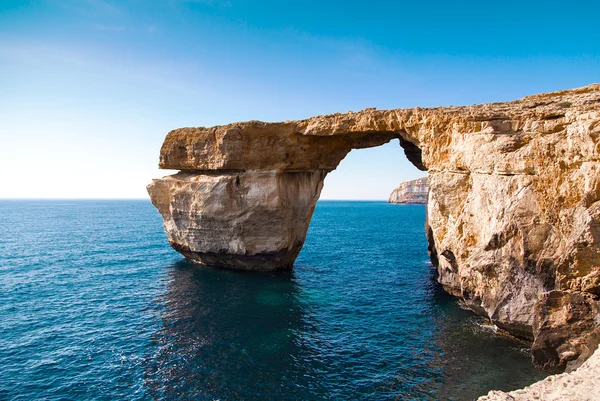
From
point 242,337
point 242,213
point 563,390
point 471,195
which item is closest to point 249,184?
point 242,213

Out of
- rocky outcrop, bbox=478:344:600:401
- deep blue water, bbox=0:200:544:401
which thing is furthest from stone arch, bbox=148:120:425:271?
rocky outcrop, bbox=478:344:600:401

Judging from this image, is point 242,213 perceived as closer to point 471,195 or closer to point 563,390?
point 471,195

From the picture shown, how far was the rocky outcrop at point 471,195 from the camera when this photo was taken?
51.8 ft

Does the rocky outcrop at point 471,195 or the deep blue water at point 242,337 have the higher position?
the rocky outcrop at point 471,195

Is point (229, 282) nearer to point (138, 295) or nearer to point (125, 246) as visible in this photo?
point (138, 295)

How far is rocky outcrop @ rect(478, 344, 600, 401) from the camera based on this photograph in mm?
11234

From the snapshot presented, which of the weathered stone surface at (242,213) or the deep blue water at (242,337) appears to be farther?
the weathered stone surface at (242,213)

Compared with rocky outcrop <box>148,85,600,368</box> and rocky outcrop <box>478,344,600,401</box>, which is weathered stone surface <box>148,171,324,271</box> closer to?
rocky outcrop <box>148,85,600,368</box>

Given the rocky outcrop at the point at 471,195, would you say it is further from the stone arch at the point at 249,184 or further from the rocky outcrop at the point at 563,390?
the rocky outcrop at the point at 563,390

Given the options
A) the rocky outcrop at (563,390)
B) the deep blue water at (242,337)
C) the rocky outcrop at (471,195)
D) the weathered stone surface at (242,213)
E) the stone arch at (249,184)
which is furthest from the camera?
the weathered stone surface at (242,213)

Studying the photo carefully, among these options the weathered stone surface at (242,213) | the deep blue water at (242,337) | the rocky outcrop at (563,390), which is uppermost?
the weathered stone surface at (242,213)

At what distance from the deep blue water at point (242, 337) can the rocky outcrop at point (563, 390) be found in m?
2.83

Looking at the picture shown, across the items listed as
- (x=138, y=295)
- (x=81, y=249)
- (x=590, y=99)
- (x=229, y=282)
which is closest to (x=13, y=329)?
(x=138, y=295)

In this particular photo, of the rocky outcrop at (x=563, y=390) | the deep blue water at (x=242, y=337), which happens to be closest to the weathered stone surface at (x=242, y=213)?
the deep blue water at (x=242, y=337)
